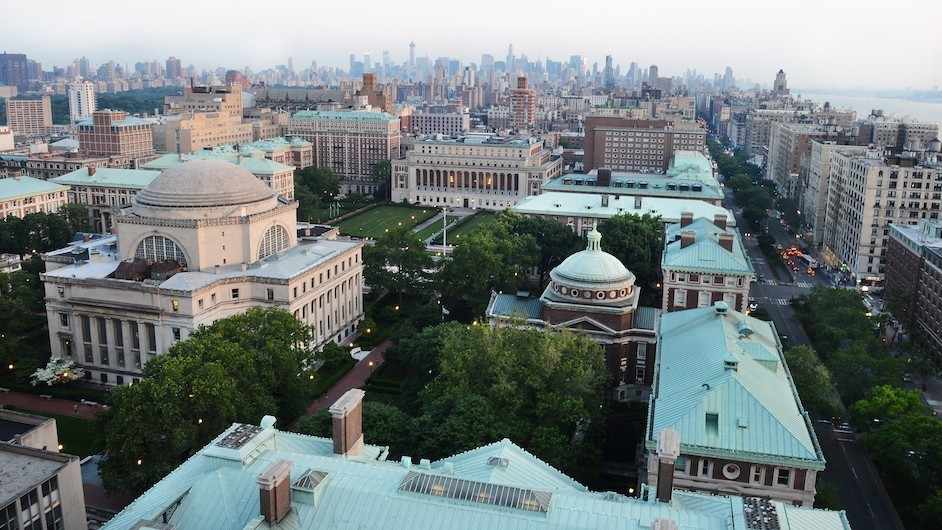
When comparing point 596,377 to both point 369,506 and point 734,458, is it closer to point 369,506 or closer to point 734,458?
point 734,458

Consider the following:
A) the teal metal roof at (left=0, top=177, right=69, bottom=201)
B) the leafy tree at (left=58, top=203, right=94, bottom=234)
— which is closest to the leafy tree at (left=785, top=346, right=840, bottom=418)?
the leafy tree at (left=58, top=203, right=94, bottom=234)

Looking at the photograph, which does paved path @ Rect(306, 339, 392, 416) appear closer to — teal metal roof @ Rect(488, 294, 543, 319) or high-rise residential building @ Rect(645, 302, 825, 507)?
teal metal roof @ Rect(488, 294, 543, 319)

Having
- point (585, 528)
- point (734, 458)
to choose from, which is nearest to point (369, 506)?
point (585, 528)

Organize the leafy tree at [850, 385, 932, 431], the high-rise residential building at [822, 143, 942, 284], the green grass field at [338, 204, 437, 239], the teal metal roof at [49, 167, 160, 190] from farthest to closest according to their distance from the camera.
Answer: the green grass field at [338, 204, 437, 239], the teal metal roof at [49, 167, 160, 190], the high-rise residential building at [822, 143, 942, 284], the leafy tree at [850, 385, 932, 431]

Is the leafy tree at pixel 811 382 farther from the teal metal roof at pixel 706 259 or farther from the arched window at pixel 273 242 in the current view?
the arched window at pixel 273 242

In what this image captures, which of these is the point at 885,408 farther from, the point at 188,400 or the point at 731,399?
the point at 188,400

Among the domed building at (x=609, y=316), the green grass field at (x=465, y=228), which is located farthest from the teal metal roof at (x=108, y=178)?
the domed building at (x=609, y=316)
